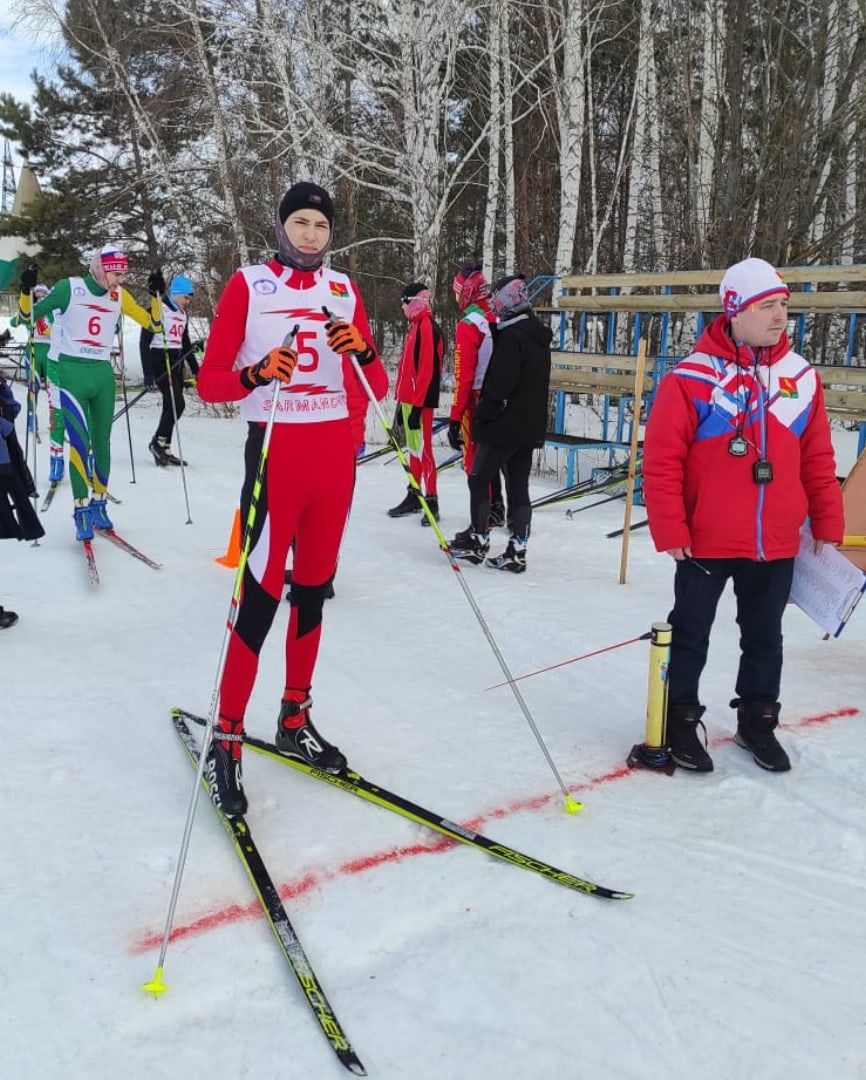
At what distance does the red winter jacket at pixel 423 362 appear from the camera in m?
7.06

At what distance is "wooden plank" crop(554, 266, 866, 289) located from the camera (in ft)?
22.7

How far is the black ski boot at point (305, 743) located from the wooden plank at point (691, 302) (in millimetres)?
5902

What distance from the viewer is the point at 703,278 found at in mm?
8039

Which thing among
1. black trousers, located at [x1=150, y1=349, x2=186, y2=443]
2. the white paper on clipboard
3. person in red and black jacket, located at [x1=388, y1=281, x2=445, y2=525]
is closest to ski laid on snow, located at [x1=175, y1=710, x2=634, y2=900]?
the white paper on clipboard

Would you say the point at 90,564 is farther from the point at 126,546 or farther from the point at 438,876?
the point at 438,876

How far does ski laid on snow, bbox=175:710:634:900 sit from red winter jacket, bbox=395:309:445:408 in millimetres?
4239

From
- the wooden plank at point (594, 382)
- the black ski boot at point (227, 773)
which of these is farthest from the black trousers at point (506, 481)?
the black ski boot at point (227, 773)

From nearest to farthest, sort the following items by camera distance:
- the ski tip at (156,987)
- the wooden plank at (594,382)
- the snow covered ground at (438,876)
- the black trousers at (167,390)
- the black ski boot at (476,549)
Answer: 1. the snow covered ground at (438,876)
2. the ski tip at (156,987)
3. the black ski boot at (476,549)
4. the wooden plank at (594,382)
5. the black trousers at (167,390)

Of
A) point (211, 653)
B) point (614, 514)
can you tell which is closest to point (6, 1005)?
point (211, 653)

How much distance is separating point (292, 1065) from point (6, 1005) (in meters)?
0.72

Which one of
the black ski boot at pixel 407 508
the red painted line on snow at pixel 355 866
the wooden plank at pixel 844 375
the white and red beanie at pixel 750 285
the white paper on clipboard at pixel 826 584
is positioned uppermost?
the white and red beanie at pixel 750 285

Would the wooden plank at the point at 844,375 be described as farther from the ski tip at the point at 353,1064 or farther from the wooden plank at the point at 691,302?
the ski tip at the point at 353,1064

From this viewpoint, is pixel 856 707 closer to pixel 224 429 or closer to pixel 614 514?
pixel 614 514

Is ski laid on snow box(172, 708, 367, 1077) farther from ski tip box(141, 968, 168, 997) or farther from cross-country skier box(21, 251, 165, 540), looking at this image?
cross-country skier box(21, 251, 165, 540)
